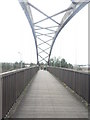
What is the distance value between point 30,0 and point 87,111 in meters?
17.5

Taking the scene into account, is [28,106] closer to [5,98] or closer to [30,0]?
[5,98]

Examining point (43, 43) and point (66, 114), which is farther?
point (43, 43)

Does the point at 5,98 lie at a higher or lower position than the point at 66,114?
higher

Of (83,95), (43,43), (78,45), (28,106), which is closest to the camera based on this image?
(28,106)

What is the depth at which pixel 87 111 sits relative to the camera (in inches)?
254

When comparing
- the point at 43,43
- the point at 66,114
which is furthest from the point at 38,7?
the point at 43,43

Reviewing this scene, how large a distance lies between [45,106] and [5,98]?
203cm

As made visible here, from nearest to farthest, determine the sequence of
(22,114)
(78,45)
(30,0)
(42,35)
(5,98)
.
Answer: (5,98) < (22,114) < (78,45) < (30,0) < (42,35)

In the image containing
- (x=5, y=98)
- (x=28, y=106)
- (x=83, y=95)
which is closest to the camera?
(x=5, y=98)

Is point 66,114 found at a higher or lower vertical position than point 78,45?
lower

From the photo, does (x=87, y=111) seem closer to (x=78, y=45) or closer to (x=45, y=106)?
(x=45, y=106)

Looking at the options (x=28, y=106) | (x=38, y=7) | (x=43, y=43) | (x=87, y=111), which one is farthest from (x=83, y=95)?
(x=43, y=43)

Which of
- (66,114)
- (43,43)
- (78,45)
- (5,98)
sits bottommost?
(66,114)

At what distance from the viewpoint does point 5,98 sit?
209 inches
